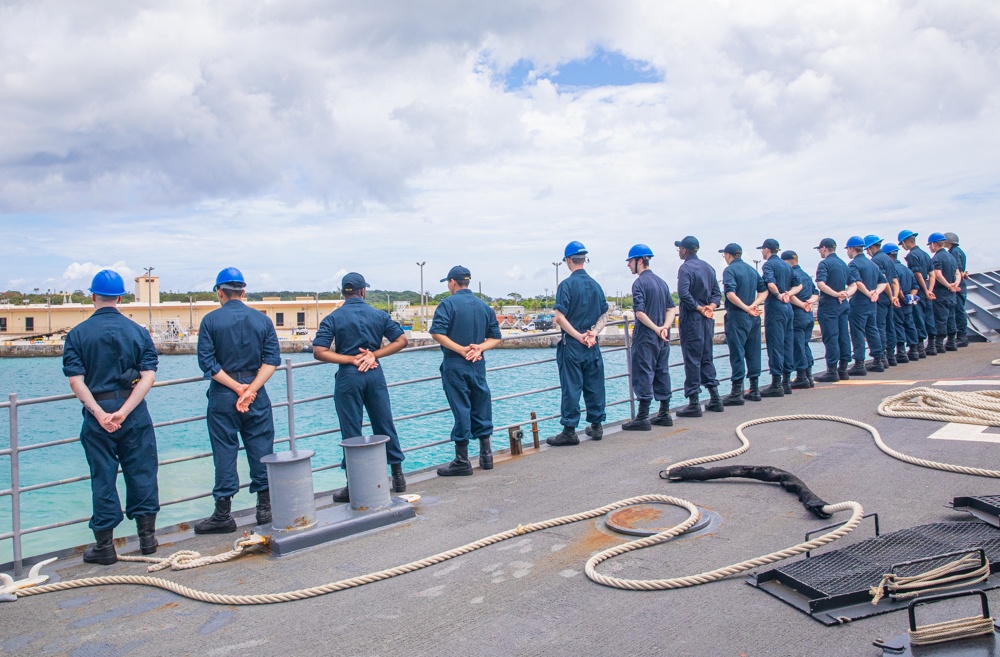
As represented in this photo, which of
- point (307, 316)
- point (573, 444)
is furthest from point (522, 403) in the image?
point (307, 316)

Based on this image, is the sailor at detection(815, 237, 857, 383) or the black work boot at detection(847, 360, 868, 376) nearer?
the sailor at detection(815, 237, 857, 383)

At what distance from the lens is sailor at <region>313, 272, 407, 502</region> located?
5328mm

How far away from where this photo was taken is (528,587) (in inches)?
139

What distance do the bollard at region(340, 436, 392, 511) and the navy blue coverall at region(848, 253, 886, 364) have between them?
8107 millimetres

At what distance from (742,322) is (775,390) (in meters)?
1.12

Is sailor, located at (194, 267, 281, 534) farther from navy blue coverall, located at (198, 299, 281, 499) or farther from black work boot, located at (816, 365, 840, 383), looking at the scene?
black work boot, located at (816, 365, 840, 383)

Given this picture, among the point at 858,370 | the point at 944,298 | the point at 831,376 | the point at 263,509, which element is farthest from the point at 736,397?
the point at 944,298

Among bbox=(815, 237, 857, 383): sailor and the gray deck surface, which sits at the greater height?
bbox=(815, 237, 857, 383): sailor

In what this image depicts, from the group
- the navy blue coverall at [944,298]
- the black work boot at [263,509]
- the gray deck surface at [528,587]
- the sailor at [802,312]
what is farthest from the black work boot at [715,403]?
the navy blue coverall at [944,298]

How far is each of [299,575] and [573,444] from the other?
366 centimetres

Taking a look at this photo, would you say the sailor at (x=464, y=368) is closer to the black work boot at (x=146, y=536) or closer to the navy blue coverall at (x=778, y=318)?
the black work boot at (x=146, y=536)

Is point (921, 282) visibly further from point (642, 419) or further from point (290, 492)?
point (290, 492)

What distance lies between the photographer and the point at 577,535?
13.9ft

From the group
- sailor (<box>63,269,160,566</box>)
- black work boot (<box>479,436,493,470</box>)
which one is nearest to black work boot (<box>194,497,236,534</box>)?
sailor (<box>63,269,160,566</box>)
